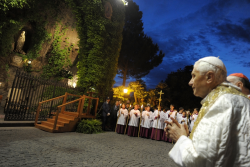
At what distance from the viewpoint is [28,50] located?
55.6 feet

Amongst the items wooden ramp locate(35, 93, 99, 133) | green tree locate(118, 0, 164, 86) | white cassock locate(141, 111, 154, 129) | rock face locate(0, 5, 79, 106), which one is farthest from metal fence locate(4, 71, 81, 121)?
green tree locate(118, 0, 164, 86)

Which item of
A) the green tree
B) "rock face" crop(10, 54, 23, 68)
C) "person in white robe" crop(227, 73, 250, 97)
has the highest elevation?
the green tree

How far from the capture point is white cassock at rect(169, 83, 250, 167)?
104 centimetres

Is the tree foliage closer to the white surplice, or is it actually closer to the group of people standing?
the group of people standing

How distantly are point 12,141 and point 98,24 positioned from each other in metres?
10.2

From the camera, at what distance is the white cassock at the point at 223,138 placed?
104cm

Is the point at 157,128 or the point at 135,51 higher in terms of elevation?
the point at 135,51

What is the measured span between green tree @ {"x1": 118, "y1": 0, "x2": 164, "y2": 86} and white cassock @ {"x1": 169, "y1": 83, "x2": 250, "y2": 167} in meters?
26.7

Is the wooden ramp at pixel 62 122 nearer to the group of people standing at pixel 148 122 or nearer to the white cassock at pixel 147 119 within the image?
the group of people standing at pixel 148 122

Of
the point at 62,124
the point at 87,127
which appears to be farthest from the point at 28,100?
the point at 87,127

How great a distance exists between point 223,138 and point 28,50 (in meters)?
19.5

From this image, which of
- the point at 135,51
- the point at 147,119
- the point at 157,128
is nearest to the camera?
the point at 157,128

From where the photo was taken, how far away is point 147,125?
1157cm

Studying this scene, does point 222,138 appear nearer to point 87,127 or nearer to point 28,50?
point 87,127
